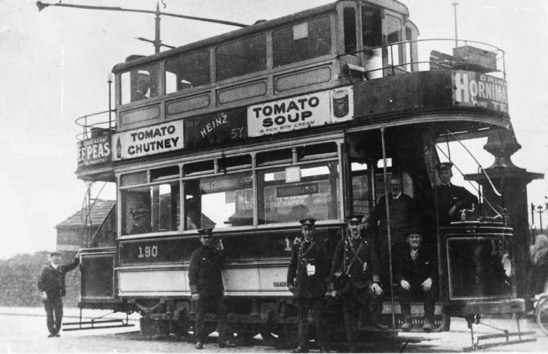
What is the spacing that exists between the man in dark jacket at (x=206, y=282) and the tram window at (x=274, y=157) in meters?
1.23

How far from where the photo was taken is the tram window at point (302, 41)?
9.91 m

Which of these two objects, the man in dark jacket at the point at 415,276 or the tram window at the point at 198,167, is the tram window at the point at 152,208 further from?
the man in dark jacket at the point at 415,276

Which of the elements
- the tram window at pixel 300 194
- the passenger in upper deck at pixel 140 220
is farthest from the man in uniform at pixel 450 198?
the passenger in upper deck at pixel 140 220

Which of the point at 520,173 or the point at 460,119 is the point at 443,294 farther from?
the point at 520,173

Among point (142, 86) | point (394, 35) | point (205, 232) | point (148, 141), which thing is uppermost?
point (394, 35)

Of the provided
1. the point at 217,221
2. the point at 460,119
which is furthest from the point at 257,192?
the point at 460,119

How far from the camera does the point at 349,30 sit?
984 centimetres

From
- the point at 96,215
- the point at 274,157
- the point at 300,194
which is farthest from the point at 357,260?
the point at 96,215

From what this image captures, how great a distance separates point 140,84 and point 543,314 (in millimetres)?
7122

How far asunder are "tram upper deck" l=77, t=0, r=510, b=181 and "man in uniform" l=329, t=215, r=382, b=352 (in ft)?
4.62

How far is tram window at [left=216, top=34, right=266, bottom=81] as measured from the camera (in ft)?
34.9

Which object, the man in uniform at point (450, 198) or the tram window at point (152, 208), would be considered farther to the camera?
the tram window at point (152, 208)

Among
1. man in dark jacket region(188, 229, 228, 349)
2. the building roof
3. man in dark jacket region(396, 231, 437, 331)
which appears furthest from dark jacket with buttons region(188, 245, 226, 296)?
the building roof

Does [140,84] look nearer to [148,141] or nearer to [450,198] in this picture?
[148,141]
